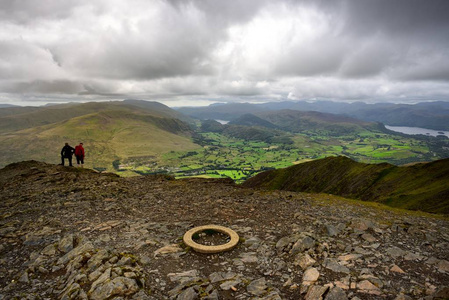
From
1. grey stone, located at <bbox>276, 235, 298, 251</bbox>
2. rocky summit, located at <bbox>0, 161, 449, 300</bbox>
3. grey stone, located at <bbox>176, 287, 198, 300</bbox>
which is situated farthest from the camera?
grey stone, located at <bbox>276, 235, 298, 251</bbox>

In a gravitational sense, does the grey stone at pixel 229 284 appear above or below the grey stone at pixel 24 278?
below

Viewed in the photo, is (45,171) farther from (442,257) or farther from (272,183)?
(272,183)

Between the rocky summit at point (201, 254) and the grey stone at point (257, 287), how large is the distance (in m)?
Result: 0.04

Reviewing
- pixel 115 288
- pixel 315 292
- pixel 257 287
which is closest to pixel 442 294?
pixel 315 292

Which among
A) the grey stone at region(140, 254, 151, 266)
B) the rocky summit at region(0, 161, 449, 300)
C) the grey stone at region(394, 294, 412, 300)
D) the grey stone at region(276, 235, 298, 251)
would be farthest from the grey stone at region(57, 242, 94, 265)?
the grey stone at region(394, 294, 412, 300)

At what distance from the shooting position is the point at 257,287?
31.7ft

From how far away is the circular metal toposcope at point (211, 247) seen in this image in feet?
40.6

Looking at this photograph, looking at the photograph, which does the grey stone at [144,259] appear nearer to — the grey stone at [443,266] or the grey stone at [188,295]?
the grey stone at [188,295]

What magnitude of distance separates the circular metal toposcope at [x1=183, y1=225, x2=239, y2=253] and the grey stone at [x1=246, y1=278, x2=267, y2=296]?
9.75 ft

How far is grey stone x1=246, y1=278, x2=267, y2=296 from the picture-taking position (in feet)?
30.7

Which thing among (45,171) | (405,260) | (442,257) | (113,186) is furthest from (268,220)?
(45,171)

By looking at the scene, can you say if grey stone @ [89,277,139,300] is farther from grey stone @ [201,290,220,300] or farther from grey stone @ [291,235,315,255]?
grey stone @ [291,235,315,255]

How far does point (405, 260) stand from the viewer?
36.9 ft

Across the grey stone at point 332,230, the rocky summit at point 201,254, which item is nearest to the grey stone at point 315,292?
the rocky summit at point 201,254
